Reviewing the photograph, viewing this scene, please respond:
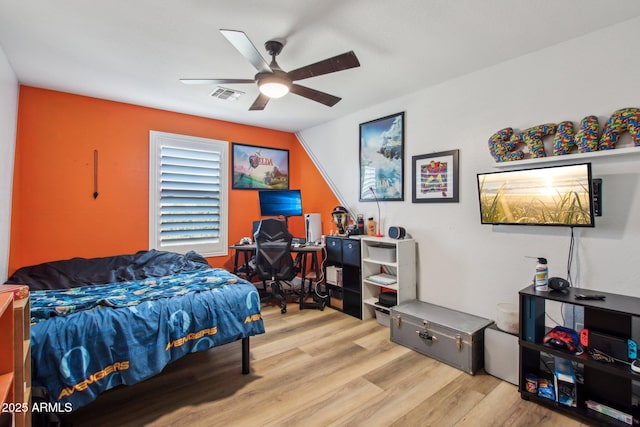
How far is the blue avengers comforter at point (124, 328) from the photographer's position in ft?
5.34

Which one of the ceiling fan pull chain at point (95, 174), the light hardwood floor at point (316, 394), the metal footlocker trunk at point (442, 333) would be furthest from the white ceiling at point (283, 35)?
the light hardwood floor at point (316, 394)

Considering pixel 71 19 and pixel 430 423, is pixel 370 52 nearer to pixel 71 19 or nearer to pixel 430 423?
pixel 71 19

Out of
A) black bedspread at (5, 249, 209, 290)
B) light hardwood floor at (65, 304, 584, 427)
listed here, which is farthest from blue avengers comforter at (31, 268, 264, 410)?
light hardwood floor at (65, 304, 584, 427)

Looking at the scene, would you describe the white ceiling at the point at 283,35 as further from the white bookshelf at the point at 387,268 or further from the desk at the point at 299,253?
the desk at the point at 299,253

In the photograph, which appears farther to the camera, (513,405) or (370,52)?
(370,52)

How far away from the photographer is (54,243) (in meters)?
3.29

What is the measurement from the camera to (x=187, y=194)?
161 inches

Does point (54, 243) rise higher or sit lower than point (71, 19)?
lower

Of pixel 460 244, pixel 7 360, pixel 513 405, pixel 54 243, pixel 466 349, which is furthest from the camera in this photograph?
pixel 54 243

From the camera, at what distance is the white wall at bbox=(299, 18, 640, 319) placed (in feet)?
6.96

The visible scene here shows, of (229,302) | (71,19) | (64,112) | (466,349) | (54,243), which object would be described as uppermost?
(71,19)

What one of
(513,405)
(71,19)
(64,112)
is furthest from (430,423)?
(64,112)

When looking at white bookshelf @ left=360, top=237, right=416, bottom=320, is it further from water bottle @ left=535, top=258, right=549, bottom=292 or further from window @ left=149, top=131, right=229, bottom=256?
window @ left=149, top=131, right=229, bottom=256

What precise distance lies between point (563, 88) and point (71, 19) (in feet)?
11.8
